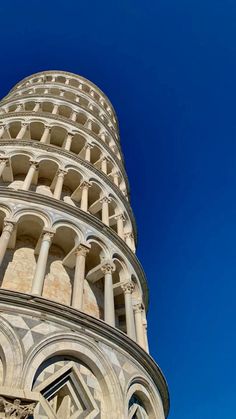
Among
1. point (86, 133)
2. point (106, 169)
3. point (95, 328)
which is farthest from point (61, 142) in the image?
point (95, 328)

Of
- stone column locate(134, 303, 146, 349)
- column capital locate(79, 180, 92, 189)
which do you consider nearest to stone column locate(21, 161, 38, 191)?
column capital locate(79, 180, 92, 189)

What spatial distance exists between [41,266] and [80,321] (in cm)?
210

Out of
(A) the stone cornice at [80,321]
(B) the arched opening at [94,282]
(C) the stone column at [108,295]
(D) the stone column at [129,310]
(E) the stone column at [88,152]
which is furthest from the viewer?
(E) the stone column at [88,152]

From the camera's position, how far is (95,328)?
10.1m

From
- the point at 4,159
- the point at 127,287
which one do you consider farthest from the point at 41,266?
the point at 4,159

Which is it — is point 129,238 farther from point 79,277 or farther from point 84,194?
point 79,277

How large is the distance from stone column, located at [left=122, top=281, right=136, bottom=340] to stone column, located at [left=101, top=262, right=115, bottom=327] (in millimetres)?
786

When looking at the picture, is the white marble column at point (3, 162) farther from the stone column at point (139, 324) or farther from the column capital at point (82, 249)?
the stone column at point (139, 324)

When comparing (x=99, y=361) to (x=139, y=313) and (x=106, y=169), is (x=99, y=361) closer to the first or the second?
(x=139, y=313)

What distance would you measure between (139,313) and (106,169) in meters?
8.97

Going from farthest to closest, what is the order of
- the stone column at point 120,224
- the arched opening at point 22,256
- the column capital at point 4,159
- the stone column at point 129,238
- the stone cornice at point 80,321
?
the stone column at point 129,238
the stone column at point 120,224
the column capital at point 4,159
the arched opening at point 22,256
the stone cornice at point 80,321

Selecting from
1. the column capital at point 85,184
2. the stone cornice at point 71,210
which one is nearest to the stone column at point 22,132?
the column capital at point 85,184

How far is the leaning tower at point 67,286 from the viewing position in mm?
8789

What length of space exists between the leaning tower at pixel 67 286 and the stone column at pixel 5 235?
0.14ft
